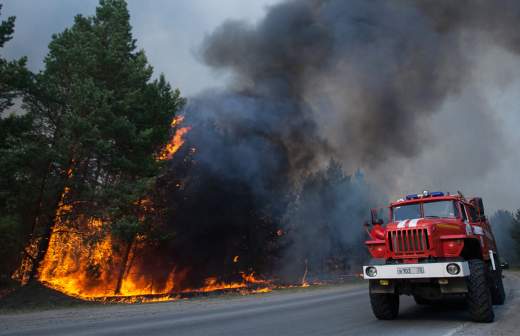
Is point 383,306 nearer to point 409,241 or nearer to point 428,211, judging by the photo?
point 409,241

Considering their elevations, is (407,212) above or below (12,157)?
below

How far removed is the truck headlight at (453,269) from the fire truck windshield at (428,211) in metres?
1.97

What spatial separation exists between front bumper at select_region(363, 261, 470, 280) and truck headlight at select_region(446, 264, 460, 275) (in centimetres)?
4

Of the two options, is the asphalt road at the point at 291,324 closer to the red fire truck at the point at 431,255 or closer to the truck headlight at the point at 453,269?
the red fire truck at the point at 431,255

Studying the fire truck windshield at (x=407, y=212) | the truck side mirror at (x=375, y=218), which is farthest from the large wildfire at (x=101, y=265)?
the fire truck windshield at (x=407, y=212)

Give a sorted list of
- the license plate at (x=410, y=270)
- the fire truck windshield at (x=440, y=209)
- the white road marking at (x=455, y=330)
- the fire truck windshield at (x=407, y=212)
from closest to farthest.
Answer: the white road marking at (x=455, y=330)
the license plate at (x=410, y=270)
the fire truck windshield at (x=440, y=209)
the fire truck windshield at (x=407, y=212)

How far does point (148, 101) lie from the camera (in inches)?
867

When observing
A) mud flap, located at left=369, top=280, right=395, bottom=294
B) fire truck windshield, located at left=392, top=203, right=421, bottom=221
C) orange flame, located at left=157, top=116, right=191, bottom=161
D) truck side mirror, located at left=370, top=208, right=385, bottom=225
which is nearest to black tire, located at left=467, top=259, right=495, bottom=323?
mud flap, located at left=369, top=280, right=395, bottom=294

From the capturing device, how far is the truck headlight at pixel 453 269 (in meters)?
7.55

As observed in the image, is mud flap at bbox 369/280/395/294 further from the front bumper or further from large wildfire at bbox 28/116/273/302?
large wildfire at bbox 28/116/273/302

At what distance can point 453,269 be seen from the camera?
24.9ft

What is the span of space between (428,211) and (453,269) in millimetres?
2218

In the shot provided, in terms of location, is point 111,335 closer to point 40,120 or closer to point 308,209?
point 40,120

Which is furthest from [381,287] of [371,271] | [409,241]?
[409,241]
